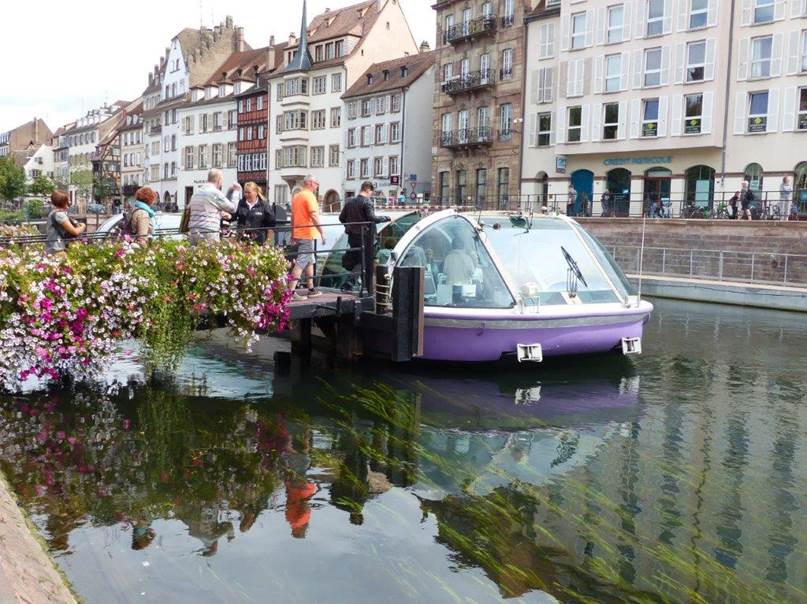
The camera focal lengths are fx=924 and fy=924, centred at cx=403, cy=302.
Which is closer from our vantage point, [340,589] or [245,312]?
[340,589]

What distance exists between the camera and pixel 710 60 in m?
40.2

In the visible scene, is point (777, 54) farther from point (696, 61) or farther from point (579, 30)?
point (579, 30)

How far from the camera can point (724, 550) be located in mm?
6133

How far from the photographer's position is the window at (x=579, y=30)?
46000 mm

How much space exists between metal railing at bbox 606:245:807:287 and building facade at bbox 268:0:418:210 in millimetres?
35187

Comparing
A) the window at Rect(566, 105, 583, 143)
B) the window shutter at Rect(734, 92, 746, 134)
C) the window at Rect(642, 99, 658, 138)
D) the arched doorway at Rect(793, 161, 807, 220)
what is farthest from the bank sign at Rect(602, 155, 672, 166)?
the arched doorway at Rect(793, 161, 807, 220)

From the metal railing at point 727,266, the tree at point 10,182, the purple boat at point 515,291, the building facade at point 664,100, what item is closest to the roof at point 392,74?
the building facade at point 664,100

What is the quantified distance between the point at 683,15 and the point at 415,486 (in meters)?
38.4

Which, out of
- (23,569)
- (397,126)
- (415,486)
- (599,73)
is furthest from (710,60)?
(23,569)

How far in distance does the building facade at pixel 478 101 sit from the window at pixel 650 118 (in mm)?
8456

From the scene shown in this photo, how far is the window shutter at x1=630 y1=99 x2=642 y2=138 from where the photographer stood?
142ft

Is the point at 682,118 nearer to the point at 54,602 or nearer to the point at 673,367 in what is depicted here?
the point at 673,367

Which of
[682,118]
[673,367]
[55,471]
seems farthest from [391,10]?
[55,471]

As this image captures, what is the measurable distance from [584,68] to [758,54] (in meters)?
9.19
